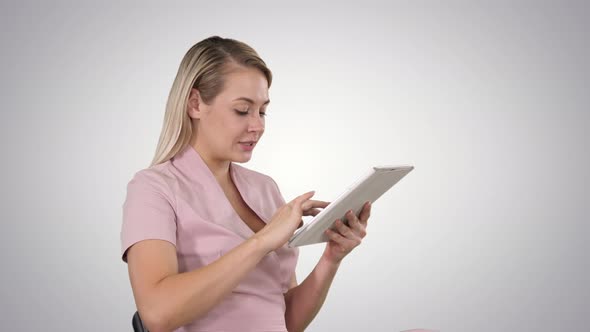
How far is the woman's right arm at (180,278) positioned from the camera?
134cm

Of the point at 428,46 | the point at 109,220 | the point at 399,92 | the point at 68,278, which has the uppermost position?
the point at 428,46

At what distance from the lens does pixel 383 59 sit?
19.5 feet

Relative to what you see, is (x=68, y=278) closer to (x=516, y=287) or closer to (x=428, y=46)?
(x=516, y=287)

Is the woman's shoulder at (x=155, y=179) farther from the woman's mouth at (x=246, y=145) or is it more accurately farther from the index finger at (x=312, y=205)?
the index finger at (x=312, y=205)

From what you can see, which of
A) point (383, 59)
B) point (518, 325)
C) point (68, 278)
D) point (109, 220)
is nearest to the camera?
point (518, 325)

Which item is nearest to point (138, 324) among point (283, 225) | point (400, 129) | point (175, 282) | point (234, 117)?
point (175, 282)

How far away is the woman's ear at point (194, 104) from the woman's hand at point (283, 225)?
0.36 metres

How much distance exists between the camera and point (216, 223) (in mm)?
1587

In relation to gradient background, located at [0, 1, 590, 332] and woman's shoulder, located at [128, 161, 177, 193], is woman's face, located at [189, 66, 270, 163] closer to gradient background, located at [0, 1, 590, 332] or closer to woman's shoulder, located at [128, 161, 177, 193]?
woman's shoulder, located at [128, 161, 177, 193]

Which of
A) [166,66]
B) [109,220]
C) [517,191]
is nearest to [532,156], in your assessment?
[517,191]

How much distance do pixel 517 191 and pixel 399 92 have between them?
1.29m

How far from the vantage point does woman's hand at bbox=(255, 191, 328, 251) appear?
4.61ft

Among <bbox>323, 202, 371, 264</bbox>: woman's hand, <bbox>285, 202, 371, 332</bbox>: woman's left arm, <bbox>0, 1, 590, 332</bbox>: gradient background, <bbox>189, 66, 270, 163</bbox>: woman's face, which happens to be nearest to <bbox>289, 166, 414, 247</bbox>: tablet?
<bbox>323, 202, 371, 264</bbox>: woman's hand

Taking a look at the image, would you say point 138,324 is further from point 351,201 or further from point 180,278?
point 351,201
